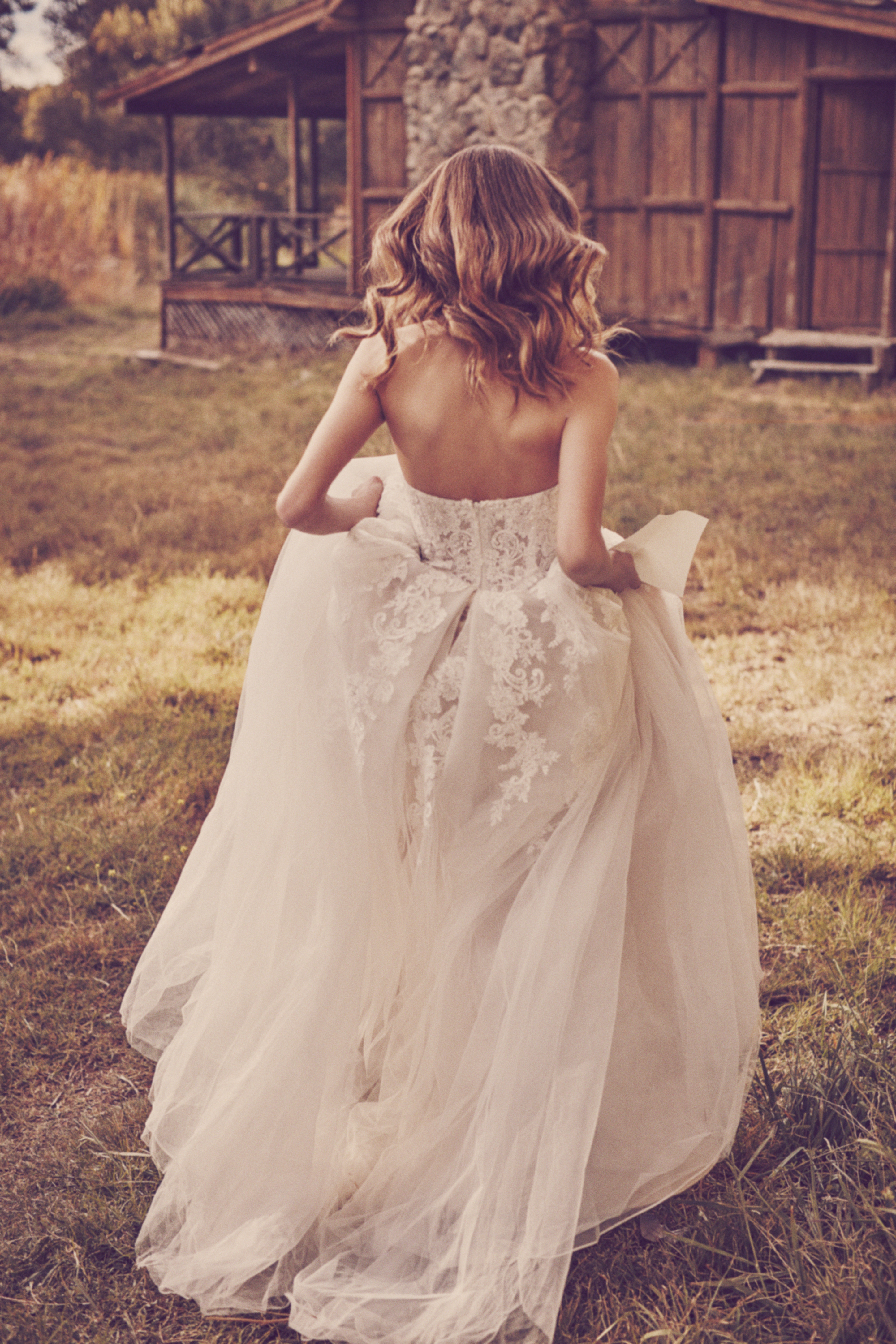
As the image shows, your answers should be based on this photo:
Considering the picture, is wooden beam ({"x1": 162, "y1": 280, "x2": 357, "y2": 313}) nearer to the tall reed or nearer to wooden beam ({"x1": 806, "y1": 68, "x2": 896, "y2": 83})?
the tall reed

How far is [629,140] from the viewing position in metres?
12.5

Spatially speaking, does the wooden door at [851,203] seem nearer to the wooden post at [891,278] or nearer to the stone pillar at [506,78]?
the wooden post at [891,278]

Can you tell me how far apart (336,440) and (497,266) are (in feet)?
1.40

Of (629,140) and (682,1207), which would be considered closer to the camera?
(682,1207)

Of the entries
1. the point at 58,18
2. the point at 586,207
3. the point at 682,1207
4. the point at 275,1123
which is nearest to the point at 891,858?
the point at 682,1207

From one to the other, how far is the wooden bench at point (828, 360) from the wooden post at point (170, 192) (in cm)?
785

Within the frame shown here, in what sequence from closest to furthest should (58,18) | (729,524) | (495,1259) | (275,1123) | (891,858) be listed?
(495,1259) → (275,1123) → (891,858) → (729,524) → (58,18)

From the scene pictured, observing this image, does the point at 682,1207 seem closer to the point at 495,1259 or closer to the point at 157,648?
the point at 495,1259

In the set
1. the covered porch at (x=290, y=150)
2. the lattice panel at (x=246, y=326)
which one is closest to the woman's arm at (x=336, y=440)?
the covered porch at (x=290, y=150)

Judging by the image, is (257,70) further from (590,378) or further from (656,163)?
(590,378)

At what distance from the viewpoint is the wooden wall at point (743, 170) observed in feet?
37.4

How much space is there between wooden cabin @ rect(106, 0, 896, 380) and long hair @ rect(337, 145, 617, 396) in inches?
377

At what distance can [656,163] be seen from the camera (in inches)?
487

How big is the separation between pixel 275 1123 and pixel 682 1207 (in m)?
0.82
